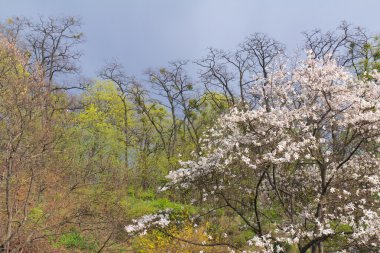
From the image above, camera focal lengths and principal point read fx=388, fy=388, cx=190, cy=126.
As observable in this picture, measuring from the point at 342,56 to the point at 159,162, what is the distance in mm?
12581

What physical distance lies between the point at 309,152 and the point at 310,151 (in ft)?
0.22

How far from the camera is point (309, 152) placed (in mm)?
8500

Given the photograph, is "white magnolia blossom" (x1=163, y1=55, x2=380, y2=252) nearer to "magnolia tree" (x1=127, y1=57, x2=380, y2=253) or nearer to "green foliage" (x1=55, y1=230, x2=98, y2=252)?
"magnolia tree" (x1=127, y1=57, x2=380, y2=253)

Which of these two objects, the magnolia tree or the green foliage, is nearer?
the magnolia tree

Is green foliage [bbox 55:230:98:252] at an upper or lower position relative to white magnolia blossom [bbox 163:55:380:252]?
lower

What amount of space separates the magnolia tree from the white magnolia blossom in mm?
22

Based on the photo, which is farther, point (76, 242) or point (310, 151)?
point (76, 242)

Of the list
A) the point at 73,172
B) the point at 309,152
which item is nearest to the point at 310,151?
the point at 309,152

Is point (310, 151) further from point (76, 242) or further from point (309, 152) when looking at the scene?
point (76, 242)

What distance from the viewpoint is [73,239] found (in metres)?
14.0

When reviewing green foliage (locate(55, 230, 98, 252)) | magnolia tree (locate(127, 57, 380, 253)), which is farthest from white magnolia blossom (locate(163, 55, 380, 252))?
green foliage (locate(55, 230, 98, 252))

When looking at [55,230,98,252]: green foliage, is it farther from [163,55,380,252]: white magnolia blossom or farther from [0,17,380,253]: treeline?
[163,55,380,252]: white magnolia blossom

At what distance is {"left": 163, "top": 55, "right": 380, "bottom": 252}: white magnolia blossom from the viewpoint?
821 centimetres

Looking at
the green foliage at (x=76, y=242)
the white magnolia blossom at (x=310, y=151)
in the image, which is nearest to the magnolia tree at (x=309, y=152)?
the white magnolia blossom at (x=310, y=151)
